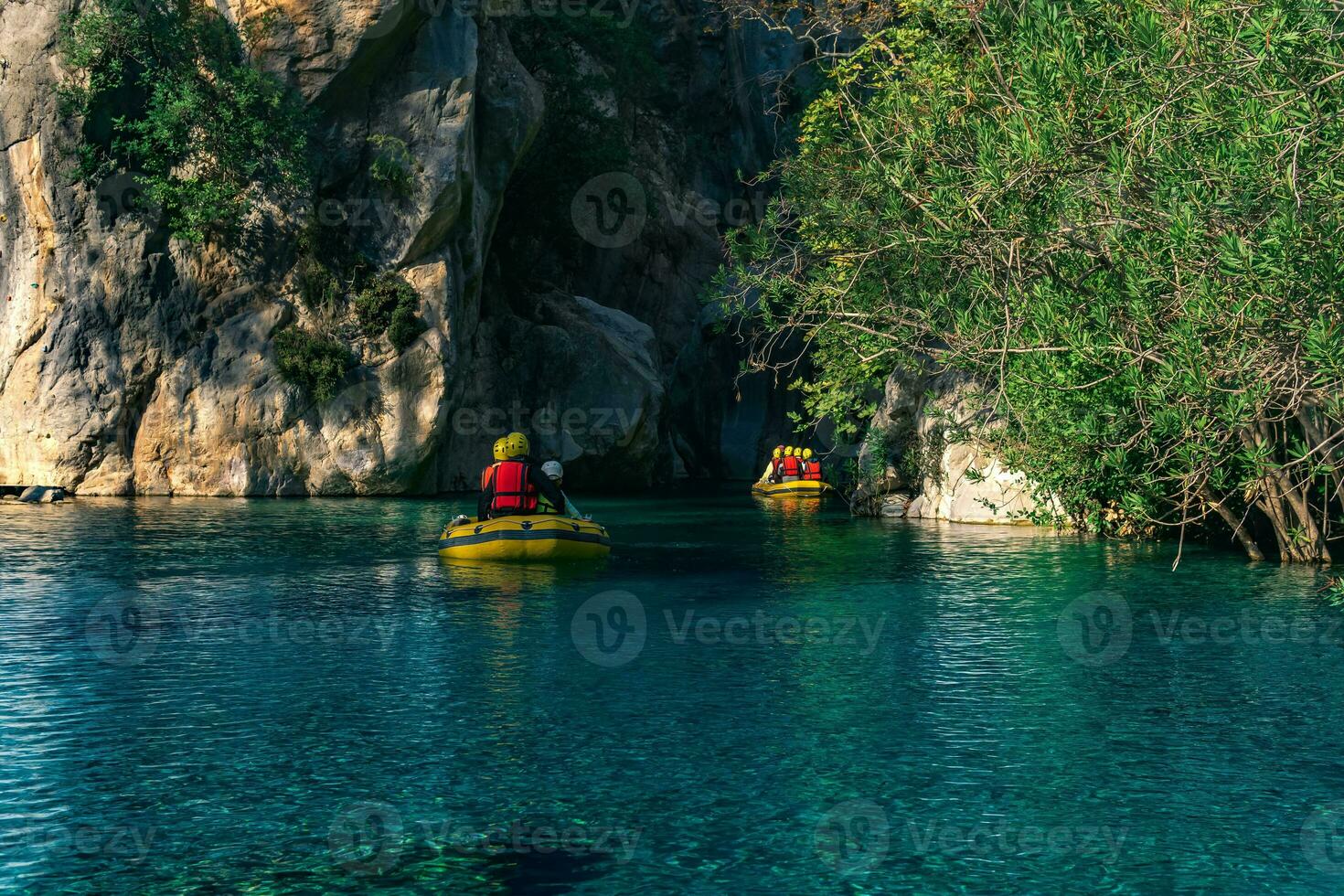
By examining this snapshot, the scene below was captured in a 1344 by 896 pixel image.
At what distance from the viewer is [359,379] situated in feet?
129

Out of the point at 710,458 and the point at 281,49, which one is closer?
the point at 281,49

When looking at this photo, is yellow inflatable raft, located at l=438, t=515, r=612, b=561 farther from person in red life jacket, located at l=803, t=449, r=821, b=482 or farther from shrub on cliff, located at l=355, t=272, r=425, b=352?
person in red life jacket, located at l=803, t=449, r=821, b=482

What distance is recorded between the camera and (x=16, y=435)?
1542 inches

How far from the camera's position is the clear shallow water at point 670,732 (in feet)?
24.4

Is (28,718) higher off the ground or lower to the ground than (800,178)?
lower

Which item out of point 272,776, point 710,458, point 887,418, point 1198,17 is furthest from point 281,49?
point 272,776

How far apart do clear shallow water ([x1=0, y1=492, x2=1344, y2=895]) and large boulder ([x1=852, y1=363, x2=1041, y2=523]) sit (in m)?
8.66

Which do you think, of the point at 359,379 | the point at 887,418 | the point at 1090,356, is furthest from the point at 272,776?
the point at 359,379

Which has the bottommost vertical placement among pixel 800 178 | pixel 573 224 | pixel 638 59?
pixel 800 178

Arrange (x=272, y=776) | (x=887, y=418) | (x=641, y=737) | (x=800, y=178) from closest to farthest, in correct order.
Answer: (x=272, y=776) → (x=641, y=737) → (x=800, y=178) → (x=887, y=418)

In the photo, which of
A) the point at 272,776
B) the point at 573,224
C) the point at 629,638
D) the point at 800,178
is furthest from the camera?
the point at 573,224

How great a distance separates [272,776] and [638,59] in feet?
148

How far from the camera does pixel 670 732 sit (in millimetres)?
10203

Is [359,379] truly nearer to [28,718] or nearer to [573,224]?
[573,224]
